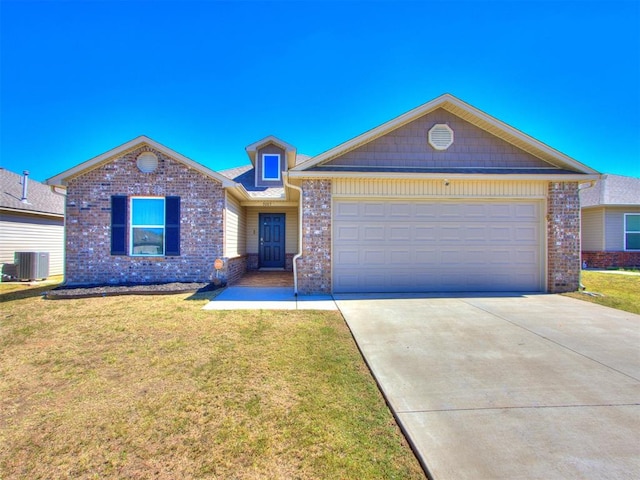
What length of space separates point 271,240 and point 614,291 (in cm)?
1173

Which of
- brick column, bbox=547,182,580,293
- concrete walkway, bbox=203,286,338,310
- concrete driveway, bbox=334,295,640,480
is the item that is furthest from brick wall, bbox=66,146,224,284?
brick column, bbox=547,182,580,293

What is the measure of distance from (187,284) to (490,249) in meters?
8.60

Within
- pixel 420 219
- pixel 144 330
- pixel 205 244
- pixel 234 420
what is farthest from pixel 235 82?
pixel 234 420

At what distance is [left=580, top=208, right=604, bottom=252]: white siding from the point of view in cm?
1538

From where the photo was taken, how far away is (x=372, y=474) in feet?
6.69

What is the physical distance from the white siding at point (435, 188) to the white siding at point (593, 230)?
10.2m

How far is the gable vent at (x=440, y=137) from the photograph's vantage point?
28.5ft

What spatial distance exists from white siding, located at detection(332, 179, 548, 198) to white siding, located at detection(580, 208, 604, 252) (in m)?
10.2

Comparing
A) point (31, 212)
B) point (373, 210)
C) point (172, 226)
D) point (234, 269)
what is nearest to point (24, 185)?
point (31, 212)

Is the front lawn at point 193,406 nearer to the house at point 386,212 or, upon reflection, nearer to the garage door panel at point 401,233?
the house at point 386,212

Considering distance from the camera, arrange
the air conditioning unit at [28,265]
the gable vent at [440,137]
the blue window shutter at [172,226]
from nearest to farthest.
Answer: the gable vent at [440,137] → the blue window shutter at [172,226] → the air conditioning unit at [28,265]

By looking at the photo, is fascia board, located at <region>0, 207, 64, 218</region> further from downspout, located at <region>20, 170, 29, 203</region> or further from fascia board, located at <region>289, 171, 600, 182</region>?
fascia board, located at <region>289, 171, 600, 182</region>

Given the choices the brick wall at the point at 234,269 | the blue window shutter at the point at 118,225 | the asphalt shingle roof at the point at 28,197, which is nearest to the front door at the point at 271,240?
the brick wall at the point at 234,269

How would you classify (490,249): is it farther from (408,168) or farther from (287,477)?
(287,477)
